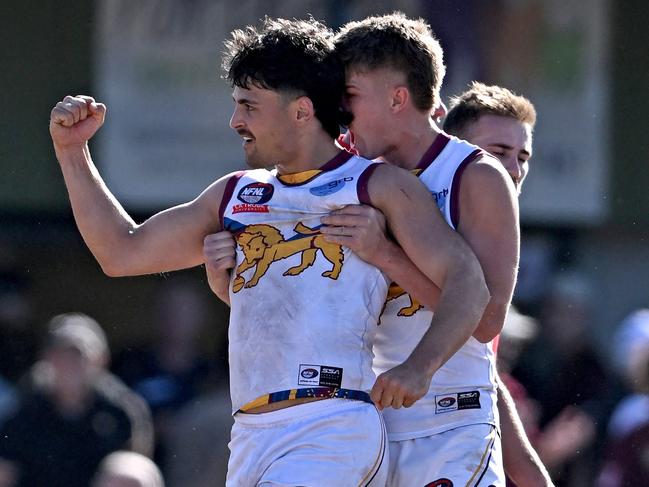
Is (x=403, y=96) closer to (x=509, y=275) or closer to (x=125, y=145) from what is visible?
(x=509, y=275)

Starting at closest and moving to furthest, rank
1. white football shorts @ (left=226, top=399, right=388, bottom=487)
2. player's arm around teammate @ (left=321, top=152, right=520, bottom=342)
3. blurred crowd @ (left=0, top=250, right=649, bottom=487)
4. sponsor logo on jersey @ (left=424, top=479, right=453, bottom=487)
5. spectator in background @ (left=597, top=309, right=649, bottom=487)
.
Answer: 1. white football shorts @ (left=226, top=399, right=388, bottom=487)
2. player's arm around teammate @ (left=321, top=152, right=520, bottom=342)
3. sponsor logo on jersey @ (left=424, top=479, right=453, bottom=487)
4. spectator in background @ (left=597, top=309, right=649, bottom=487)
5. blurred crowd @ (left=0, top=250, right=649, bottom=487)

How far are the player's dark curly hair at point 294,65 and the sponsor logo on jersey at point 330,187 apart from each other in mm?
212

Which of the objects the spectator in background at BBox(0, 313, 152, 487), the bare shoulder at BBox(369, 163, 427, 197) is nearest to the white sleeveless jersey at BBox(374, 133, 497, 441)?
the bare shoulder at BBox(369, 163, 427, 197)

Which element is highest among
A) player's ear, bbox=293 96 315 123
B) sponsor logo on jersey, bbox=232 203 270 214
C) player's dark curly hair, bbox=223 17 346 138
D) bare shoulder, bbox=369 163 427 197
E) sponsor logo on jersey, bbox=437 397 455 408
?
player's dark curly hair, bbox=223 17 346 138

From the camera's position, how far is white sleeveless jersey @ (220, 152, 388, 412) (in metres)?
3.65

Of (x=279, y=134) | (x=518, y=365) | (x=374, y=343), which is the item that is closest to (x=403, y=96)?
(x=279, y=134)

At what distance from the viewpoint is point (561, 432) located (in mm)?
8164

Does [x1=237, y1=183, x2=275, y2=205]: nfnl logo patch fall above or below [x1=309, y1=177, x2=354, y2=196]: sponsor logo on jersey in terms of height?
below

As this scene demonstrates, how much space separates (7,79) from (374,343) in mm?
7146

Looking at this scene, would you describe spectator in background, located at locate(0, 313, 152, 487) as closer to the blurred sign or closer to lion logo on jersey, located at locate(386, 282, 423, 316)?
the blurred sign

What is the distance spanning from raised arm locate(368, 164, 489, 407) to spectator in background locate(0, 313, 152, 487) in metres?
4.05

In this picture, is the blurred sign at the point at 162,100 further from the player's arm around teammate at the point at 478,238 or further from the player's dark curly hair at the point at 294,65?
the player's arm around teammate at the point at 478,238

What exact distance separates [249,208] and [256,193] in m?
0.05

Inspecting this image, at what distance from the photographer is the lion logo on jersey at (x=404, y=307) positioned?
3902mm
